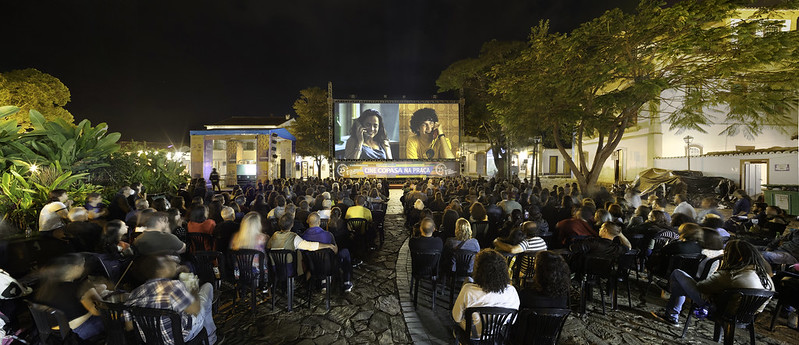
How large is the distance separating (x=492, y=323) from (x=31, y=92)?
28879mm

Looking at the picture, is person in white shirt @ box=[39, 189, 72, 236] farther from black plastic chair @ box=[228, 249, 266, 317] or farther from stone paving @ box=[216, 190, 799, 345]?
black plastic chair @ box=[228, 249, 266, 317]

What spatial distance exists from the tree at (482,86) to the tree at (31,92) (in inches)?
866

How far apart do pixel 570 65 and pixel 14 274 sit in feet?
39.3

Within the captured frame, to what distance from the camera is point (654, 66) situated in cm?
922

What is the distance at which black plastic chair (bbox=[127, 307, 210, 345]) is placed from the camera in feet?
7.70

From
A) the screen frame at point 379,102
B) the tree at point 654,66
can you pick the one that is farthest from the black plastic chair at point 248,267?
the screen frame at point 379,102

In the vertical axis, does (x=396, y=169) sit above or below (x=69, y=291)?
above

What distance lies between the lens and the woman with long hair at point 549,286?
2.58 metres


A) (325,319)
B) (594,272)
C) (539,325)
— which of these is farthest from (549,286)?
(325,319)

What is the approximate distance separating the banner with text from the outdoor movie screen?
15.8 inches

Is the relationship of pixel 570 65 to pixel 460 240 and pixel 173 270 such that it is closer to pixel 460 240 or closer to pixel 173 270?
pixel 460 240

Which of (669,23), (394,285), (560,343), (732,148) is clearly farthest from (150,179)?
(732,148)

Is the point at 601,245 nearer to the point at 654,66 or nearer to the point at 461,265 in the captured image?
the point at 461,265

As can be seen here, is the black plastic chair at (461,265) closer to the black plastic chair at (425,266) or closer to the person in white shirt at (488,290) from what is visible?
the black plastic chair at (425,266)
